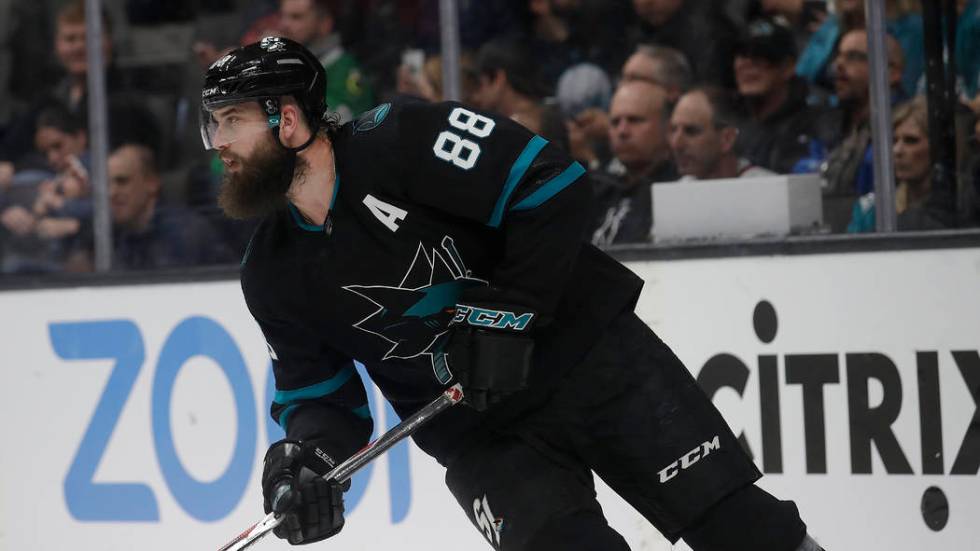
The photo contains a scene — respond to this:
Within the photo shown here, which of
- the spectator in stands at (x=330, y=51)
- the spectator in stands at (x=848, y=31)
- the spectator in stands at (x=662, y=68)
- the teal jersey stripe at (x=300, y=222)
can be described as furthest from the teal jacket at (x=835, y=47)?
the teal jersey stripe at (x=300, y=222)

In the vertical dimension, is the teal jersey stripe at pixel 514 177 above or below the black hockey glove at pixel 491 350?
Result: above

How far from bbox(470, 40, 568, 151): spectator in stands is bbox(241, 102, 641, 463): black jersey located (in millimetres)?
1522

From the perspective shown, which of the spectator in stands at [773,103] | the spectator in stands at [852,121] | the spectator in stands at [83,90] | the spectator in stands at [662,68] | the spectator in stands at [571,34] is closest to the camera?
the spectator in stands at [852,121]

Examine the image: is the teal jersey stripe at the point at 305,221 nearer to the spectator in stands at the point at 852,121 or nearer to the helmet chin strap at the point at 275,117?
the helmet chin strap at the point at 275,117

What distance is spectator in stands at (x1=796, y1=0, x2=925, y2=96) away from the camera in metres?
3.71

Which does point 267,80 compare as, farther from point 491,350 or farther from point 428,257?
point 491,350

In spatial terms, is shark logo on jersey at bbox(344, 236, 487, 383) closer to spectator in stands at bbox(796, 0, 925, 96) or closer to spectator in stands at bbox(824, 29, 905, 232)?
spectator in stands at bbox(824, 29, 905, 232)

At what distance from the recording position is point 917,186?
12.1 feet

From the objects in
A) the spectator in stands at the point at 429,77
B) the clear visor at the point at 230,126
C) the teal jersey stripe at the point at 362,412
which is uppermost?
the spectator in stands at the point at 429,77

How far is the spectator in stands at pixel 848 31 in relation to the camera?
3.71 m

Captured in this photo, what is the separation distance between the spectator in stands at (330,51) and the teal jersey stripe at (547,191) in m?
1.85

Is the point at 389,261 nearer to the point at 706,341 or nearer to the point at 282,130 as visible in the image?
the point at 282,130

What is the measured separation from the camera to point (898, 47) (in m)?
3.72

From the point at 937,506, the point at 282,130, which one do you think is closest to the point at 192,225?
the point at 282,130
